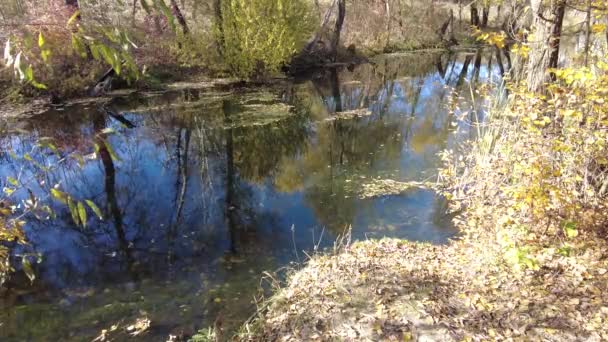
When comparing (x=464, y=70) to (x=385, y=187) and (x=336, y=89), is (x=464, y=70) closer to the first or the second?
(x=336, y=89)

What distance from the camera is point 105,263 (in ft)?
21.9

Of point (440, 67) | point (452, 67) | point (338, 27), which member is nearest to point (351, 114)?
point (338, 27)

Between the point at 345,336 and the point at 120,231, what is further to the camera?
the point at 120,231

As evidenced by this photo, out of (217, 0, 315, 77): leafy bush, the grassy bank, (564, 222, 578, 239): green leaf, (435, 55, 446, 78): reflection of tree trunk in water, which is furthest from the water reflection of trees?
(435, 55, 446, 78): reflection of tree trunk in water

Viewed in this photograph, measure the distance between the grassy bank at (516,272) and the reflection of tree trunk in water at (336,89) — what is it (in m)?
11.5

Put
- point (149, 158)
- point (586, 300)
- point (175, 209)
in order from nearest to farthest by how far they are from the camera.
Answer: point (586, 300), point (175, 209), point (149, 158)

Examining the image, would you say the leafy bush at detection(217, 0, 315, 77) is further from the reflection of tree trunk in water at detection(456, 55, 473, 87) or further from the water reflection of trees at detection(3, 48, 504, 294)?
the reflection of tree trunk in water at detection(456, 55, 473, 87)

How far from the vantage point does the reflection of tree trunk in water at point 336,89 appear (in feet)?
56.2

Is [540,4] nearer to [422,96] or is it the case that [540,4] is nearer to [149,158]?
[149,158]

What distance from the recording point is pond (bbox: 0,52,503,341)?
5.52 metres

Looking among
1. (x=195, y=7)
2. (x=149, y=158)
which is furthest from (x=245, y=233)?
(x=195, y=7)

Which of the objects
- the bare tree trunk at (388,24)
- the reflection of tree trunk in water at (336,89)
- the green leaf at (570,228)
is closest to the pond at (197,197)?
the reflection of tree trunk in water at (336,89)

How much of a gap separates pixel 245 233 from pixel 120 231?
2.26 metres

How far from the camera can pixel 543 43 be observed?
5.34 m
